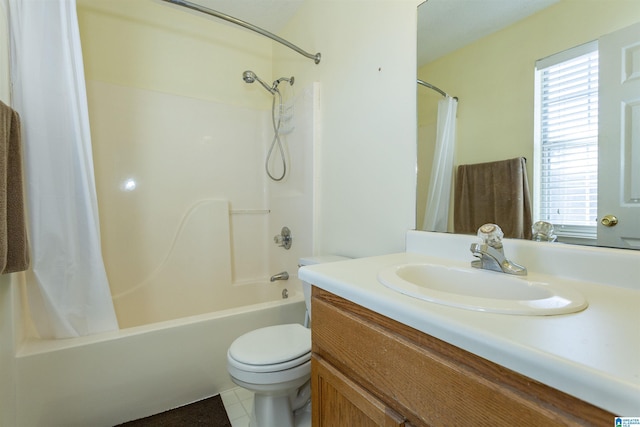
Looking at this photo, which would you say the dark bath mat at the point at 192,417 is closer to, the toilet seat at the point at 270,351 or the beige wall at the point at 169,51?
the toilet seat at the point at 270,351

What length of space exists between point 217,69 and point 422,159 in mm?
1889

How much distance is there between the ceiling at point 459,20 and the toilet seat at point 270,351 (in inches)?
50.2

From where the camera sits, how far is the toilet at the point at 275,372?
44.1 inches

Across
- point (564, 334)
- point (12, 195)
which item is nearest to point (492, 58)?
point (564, 334)

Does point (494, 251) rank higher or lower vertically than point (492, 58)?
lower

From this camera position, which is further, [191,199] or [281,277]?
[191,199]

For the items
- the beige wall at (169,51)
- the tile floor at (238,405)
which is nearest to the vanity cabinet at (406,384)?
the tile floor at (238,405)

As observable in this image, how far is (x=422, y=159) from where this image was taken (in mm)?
1208

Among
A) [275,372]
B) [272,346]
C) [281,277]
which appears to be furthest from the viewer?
[281,277]

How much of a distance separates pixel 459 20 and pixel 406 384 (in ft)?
4.09

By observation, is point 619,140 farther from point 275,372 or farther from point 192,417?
point 192,417

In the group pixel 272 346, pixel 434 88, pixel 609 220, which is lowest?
pixel 272 346

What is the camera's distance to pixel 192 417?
4.65 feet

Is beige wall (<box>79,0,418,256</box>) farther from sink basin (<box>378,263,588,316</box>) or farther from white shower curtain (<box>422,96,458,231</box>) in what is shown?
sink basin (<box>378,263,588,316</box>)
